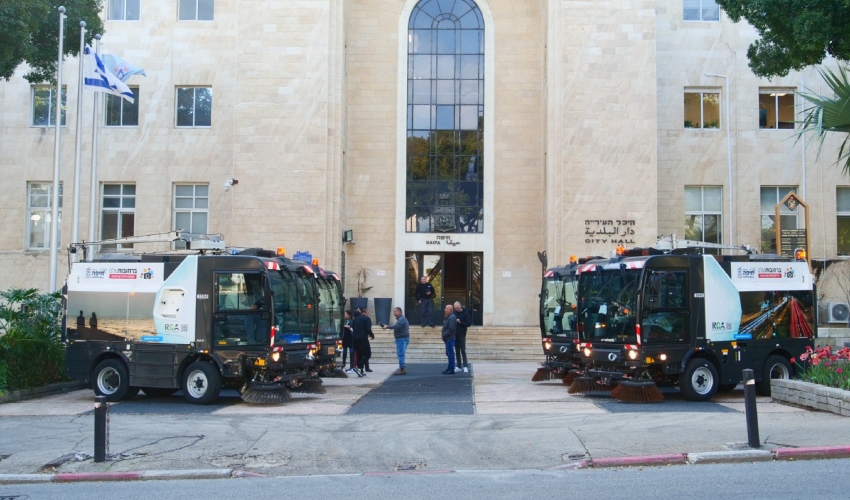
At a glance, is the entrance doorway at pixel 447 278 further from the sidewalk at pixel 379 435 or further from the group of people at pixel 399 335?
the sidewalk at pixel 379 435

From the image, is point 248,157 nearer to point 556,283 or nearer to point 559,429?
point 556,283

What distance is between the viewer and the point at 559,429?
12.2m

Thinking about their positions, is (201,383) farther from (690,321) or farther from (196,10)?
(196,10)

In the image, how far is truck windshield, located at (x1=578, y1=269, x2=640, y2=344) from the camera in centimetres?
1562

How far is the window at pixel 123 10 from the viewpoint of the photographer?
31.6m

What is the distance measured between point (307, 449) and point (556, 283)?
29.5 feet

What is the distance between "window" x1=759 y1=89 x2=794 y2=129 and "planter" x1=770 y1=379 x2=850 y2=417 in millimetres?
18424

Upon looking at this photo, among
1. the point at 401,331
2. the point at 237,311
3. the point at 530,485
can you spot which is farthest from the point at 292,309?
the point at 530,485

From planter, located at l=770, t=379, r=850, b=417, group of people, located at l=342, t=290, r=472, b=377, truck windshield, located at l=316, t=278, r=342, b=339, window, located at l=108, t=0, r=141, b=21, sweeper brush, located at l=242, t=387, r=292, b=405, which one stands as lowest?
sweeper brush, located at l=242, t=387, r=292, b=405

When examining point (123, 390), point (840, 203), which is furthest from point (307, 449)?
point (840, 203)

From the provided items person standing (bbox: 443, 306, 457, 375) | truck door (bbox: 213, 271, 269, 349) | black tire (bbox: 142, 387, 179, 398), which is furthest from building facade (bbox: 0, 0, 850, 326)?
truck door (bbox: 213, 271, 269, 349)

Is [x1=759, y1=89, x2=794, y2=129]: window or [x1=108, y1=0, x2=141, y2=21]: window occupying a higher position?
[x1=108, y1=0, x2=141, y2=21]: window

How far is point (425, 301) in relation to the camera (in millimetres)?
30297

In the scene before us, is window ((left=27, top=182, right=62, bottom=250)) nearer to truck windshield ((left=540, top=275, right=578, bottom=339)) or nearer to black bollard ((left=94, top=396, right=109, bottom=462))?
truck windshield ((left=540, top=275, right=578, bottom=339))
